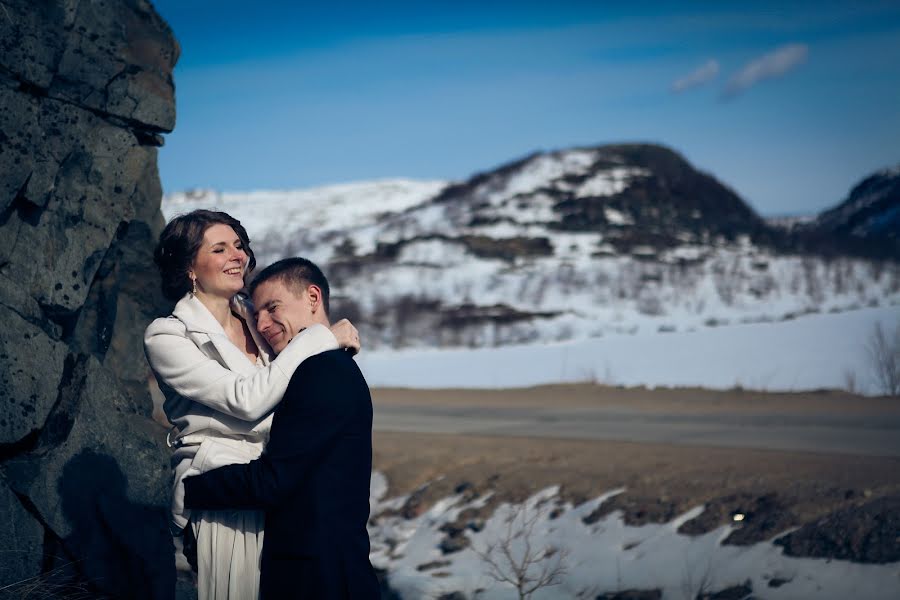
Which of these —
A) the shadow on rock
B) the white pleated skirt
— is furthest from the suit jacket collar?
the shadow on rock

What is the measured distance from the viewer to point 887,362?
13.5 metres

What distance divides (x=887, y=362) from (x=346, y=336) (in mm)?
12479

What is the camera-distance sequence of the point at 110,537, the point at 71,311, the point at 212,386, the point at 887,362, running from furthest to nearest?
the point at 887,362 < the point at 71,311 < the point at 110,537 < the point at 212,386

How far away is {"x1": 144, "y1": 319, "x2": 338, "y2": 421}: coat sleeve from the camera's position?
2.69 m

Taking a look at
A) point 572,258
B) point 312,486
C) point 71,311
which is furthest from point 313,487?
point 572,258

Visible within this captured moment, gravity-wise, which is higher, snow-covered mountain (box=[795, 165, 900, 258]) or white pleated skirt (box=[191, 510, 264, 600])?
snow-covered mountain (box=[795, 165, 900, 258])

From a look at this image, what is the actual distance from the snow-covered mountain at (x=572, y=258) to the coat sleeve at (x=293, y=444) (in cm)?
1813

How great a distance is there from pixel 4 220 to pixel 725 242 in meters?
39.6

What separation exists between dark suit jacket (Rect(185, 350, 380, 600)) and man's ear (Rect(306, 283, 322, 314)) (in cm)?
25

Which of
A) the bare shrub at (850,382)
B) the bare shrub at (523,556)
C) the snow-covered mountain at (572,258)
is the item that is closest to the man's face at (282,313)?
the bare shrub at (523,556)

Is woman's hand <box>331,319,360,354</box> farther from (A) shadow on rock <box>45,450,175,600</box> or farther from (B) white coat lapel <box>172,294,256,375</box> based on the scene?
(A) shadow on rock <box>45,450,175,600</box>

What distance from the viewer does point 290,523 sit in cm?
270

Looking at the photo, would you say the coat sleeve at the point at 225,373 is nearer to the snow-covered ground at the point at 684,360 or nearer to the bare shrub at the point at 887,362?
the bare shrub at the point at 887,362

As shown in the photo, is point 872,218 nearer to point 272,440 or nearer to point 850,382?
point 850,382
